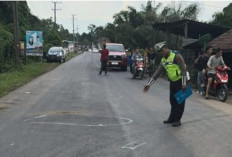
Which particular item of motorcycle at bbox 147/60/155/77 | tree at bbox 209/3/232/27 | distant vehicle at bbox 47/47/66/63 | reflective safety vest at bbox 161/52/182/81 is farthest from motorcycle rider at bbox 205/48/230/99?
distant vehicle at bbox 47/47/66/63

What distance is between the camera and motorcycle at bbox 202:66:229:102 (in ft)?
44.3

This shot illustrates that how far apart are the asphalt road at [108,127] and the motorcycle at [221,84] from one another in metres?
0.40

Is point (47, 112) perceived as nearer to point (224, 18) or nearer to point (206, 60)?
point (206, 60)

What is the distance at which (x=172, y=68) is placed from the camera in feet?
29.3

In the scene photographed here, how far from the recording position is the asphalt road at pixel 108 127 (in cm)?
673

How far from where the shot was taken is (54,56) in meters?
40.0

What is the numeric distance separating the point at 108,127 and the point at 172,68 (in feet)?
6.18

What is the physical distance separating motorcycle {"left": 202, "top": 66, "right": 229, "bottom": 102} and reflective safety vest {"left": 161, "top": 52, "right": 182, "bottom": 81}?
4998 millimetres

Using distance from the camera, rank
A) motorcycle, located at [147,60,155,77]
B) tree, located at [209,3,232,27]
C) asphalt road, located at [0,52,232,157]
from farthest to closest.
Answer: tree, located at [209,3,232,27], motorcycle, located at [147,60,155,77], asphalt road, located at [0,52,232,157]

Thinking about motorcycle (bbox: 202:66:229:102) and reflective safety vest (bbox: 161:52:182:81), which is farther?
motorcycle (bbox: 202:66:229:102)

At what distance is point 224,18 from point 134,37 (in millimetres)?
12196

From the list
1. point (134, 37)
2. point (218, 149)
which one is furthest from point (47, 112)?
point (134, 37)

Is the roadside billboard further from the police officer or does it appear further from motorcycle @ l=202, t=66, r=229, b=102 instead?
the police officer

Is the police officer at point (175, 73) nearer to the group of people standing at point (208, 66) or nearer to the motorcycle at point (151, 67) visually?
the group of people standing at point (208, 66)
